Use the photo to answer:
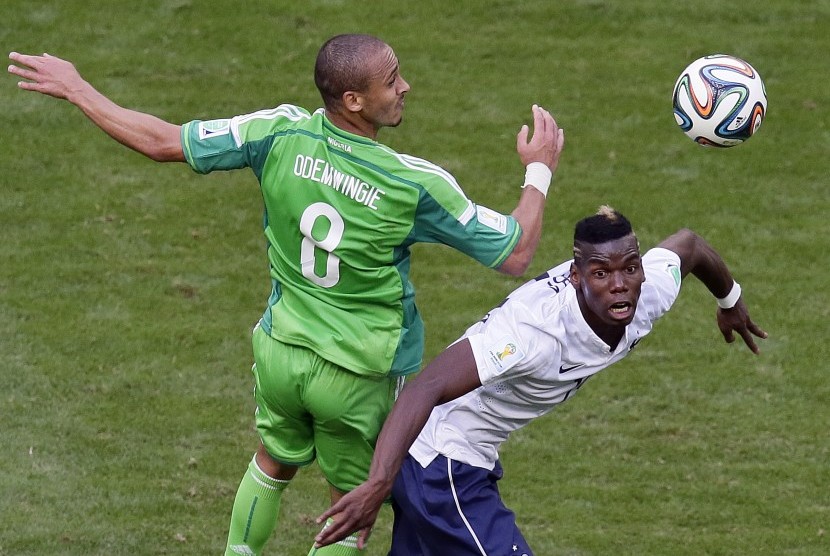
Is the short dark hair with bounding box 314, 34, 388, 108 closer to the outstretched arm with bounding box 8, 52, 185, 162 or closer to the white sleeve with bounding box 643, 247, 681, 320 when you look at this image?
the outstretched arm with bounding box 8, 52, 185, 162

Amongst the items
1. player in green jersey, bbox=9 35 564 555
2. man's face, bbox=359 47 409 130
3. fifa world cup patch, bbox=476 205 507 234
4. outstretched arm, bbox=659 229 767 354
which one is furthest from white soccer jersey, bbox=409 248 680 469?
man's face, bbox=359 47 409 130

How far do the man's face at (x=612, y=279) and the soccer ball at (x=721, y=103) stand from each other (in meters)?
1.81

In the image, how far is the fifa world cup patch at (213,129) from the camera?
5.95m

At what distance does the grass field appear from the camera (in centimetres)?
816

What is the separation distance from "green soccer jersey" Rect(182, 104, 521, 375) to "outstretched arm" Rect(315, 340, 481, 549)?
40cm

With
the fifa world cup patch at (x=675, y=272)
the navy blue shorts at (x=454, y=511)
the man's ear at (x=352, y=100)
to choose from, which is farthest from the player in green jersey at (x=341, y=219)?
the fifa world cup patch at (x=675, y=272)

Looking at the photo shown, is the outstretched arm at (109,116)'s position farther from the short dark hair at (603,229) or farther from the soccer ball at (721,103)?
the soccer ball at (721,103)

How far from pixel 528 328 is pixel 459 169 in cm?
696

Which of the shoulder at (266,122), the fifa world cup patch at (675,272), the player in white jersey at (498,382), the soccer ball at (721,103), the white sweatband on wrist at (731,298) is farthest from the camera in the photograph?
the soccer ball at (721,103)

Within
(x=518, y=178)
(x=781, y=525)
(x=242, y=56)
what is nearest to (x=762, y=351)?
(x=781, y=525)

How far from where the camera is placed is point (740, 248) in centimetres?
1170

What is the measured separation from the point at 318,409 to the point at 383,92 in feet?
4.42

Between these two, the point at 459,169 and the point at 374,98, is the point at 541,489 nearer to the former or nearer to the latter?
the point at 374,98

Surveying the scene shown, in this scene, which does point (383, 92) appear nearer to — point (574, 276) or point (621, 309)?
point (574, 276)
